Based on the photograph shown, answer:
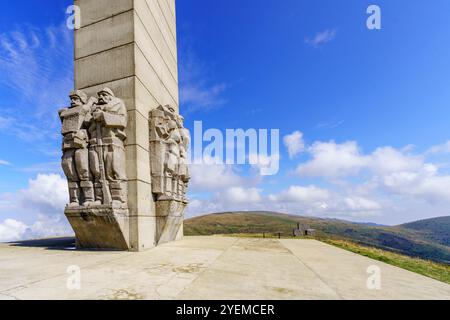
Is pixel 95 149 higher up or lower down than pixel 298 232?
higher up

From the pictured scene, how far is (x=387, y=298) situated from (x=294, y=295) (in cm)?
152

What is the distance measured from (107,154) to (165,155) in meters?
2.51

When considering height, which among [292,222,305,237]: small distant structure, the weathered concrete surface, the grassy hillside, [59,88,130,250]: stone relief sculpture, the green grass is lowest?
the grassy hillside

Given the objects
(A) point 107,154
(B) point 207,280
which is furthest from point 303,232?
(B) point 207,280

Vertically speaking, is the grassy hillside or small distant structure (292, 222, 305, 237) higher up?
small distant structure (292, 222, 305, 237)

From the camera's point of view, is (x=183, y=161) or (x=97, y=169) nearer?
(x=97, y=169)

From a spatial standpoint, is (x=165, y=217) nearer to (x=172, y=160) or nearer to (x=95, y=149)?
(x=172, y=160)

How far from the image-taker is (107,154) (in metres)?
9.59

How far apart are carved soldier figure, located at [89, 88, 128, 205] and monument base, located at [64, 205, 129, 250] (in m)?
0.36

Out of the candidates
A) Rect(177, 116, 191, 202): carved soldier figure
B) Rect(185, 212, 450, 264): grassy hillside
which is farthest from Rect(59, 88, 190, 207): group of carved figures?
Rect(185, 212, 450, 264): grassy hillside

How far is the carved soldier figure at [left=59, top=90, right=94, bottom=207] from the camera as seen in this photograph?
966cm

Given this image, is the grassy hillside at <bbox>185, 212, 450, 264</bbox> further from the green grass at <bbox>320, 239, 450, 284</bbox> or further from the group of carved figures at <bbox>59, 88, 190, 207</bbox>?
the group of carved figures at <bbox>59, 88, 190, 207</bbox>
